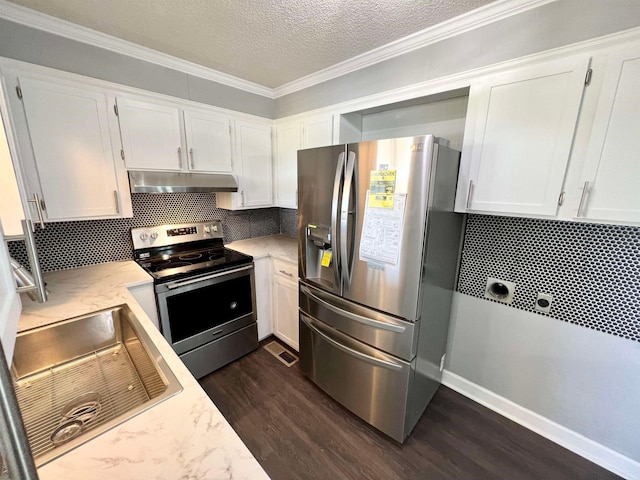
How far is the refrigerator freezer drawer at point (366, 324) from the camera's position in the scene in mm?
1527

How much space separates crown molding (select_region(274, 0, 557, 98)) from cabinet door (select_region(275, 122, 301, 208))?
0.46 m

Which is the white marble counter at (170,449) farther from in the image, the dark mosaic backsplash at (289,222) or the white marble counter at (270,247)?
the dark mosaic backsplash at (289,222)

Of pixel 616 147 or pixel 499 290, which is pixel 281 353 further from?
pixel 616 147

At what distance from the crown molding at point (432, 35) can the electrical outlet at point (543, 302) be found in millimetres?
1595

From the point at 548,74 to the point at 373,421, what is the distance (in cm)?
220

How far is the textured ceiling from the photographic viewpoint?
1.43 m

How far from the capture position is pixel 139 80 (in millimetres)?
1939

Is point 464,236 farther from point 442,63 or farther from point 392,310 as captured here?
point 442,63

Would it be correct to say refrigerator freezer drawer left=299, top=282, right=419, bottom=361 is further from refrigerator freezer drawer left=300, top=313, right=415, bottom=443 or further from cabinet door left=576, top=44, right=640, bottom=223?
cabinet door left=576, top=44, right=640, bottom=223

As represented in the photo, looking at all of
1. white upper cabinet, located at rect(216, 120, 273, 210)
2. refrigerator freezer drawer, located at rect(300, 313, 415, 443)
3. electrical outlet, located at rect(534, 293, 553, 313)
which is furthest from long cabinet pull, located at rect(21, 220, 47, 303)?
electrical outlet, located at rect(534, 293, 553, 313)

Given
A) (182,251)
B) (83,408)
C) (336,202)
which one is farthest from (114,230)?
(336,202)

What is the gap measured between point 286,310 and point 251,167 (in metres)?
1.44

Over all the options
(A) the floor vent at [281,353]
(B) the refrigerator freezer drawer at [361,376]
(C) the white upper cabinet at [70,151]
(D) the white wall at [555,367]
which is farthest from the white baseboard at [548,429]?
→ (C) the white upper cabinet at [70,151]

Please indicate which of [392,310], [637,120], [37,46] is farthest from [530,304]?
[37,46]
